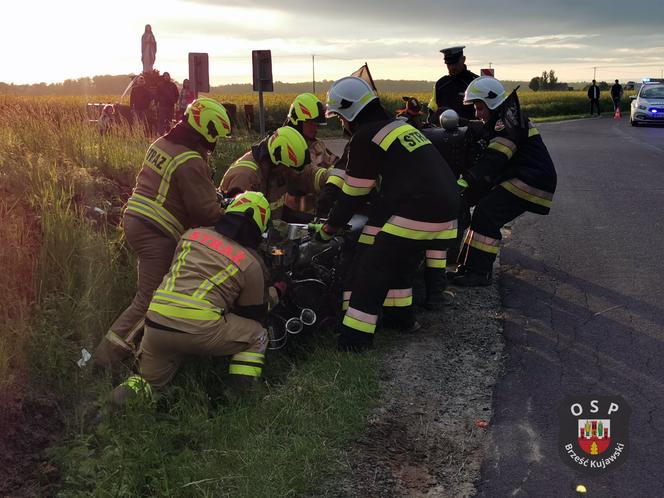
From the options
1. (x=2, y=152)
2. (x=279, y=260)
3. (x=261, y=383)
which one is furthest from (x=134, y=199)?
(x=2, y=152)

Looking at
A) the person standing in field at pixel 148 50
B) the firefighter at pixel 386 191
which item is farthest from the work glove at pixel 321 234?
the person standing in field at pixel 148 50

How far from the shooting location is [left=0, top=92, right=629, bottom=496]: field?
3.44 m

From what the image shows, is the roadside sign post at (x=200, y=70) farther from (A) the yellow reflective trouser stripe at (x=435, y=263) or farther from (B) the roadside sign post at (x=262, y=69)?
(A) the yellow reflective trouser stripe at (x=435, y=263)

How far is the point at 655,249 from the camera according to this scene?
749 centimetres

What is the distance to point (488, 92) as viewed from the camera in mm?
6250

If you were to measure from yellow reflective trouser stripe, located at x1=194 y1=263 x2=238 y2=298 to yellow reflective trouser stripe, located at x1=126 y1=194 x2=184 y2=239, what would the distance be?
91 centimetres

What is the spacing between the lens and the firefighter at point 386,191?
15.5 feet

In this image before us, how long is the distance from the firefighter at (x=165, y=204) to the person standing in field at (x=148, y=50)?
8.84 m

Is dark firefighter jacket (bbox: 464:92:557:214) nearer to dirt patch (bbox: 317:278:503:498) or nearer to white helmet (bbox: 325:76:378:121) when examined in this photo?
dirt patch (bbox: 317:278:503:498)

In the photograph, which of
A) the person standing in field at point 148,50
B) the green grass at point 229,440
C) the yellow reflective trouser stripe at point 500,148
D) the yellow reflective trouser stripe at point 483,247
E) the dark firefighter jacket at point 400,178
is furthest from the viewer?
the person standing in field at point 148,50

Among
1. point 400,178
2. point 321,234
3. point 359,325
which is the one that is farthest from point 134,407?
point 400,178

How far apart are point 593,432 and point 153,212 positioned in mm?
3133

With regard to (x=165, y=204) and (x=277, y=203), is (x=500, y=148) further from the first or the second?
(x=165, y=204)

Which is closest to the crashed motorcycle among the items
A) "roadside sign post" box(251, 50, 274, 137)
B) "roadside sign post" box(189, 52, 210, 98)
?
"roadside sign post" box(251, 50, 274, 137)
